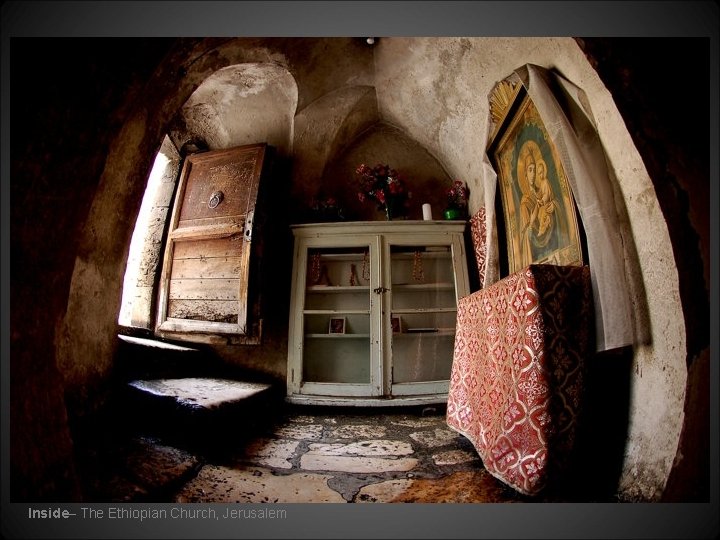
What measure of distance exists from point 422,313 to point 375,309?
0.49 meters

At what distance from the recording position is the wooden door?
102 inches

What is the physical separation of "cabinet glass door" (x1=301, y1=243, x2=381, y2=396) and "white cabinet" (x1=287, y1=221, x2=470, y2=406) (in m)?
0.01

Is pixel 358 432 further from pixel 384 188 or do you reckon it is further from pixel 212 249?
pixel 384 188

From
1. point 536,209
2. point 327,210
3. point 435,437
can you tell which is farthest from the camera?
point 327,210

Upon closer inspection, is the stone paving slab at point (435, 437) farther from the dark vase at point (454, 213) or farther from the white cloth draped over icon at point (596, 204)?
the dark vase at point (454, 213)

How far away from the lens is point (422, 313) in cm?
302

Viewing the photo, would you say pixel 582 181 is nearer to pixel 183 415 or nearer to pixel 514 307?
pixel 514 307

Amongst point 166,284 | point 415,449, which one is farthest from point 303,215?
point 415,449

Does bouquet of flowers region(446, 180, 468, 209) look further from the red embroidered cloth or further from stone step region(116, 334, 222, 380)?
stone step region(116, 334, 222, 380)

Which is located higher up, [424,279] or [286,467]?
[424,279]

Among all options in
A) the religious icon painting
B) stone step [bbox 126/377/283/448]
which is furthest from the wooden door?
the religious icon painting

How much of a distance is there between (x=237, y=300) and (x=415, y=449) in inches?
68.5

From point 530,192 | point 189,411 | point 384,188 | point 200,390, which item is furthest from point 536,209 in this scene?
point 200,390

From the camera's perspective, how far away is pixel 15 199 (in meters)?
0.71
